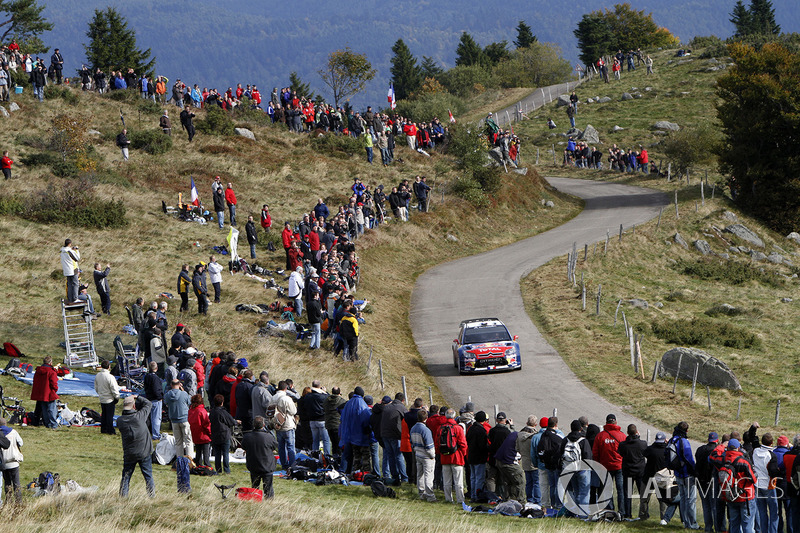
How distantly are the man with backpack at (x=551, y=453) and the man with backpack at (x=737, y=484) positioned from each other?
2.46 meters

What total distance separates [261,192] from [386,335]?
60.8ft

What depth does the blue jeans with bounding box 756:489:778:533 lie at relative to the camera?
12953 mm

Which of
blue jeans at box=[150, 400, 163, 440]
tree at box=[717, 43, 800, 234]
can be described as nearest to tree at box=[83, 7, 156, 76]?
tree at box=[717, 43, 800, 234]

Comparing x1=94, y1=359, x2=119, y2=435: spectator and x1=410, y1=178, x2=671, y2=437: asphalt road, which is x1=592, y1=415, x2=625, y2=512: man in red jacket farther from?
x1=94, y1=359, x2=119, y2=435: spectator

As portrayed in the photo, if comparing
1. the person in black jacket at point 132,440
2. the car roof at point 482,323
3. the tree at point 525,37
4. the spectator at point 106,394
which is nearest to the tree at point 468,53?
the tree at point 525,37

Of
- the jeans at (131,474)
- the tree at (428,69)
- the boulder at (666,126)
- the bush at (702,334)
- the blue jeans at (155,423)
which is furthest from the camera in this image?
the tree at (428,69)

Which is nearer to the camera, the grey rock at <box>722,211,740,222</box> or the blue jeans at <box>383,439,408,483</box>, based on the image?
the blue jeans at <box>383,439,408,483</box>

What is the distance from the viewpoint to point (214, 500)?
13078 mm

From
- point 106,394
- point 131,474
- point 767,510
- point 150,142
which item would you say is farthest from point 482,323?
point 150,142

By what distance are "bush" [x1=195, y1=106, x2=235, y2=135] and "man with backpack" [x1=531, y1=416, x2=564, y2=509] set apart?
137 ft

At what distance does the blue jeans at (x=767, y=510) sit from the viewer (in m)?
13.0

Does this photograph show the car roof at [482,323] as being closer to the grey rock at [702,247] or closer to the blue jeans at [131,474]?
the blue jeans at [131,474]

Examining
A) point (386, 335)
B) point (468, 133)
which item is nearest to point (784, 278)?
point (468, 133)

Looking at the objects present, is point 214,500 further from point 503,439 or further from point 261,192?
point 261,192
